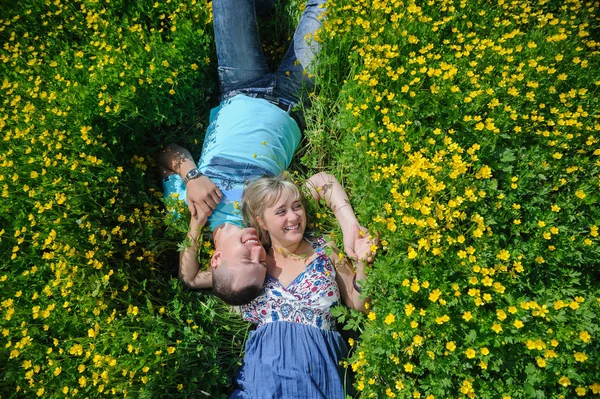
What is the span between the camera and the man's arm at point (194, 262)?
327 cm

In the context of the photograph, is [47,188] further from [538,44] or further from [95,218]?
[538,44]

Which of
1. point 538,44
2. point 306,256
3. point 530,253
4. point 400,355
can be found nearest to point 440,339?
point 400,355

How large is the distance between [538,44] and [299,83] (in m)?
2.12

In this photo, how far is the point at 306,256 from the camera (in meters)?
3.23

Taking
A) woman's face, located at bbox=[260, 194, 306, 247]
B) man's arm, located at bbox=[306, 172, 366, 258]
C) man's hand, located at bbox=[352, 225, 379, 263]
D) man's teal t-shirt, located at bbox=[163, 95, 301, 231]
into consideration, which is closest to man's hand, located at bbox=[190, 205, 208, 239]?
man's teal t-shirt, located at bbox=[163, 95, 301, 231]

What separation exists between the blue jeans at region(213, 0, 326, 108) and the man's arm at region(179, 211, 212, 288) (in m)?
1.39

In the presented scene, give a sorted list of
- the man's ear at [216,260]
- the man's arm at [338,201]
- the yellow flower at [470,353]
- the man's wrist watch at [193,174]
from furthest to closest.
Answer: the man's wrist watch at [193,174]
the man's ear at [216,260]
the man's arm at [338,201]
the yellow flower at [470,353]

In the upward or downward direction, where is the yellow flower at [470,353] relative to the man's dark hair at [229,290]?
upward

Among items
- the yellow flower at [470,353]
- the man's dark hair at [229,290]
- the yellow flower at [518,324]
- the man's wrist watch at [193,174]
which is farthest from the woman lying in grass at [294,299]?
the yellow flower at [518,324]

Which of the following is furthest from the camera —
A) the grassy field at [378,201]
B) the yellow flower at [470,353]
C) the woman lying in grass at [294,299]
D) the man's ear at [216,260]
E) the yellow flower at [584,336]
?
the man's ear at [216,260]

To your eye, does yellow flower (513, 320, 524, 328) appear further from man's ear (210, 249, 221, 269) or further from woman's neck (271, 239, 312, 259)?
man's ear (210, 249, 221, 269)

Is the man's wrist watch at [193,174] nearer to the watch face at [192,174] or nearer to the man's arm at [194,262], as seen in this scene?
the watch face at [192,174]

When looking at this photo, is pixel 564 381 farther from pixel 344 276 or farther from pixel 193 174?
pixel 193 174

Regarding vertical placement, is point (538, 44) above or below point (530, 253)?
above
